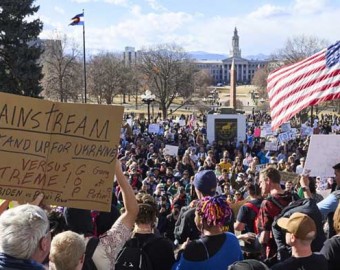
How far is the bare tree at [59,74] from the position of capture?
51.9 metres

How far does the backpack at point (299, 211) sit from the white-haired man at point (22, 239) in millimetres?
2377

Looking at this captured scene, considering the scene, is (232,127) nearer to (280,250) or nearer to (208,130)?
(208,130)

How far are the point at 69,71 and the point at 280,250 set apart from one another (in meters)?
54.9

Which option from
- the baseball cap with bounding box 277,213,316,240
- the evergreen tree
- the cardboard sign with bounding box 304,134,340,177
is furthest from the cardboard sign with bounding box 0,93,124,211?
the evergreen tree

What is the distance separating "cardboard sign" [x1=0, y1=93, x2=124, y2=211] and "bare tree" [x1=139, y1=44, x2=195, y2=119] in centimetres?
5419

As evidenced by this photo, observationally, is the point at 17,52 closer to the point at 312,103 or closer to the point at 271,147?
the point at 271,147

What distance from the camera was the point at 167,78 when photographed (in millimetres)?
61031

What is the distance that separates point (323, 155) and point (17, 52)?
89.0 feet

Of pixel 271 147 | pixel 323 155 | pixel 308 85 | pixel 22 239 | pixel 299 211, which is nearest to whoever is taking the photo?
pixel 22 239

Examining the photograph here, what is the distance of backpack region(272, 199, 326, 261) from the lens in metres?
4.64

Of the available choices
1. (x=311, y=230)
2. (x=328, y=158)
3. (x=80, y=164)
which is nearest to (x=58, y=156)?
(x=80, y=164)

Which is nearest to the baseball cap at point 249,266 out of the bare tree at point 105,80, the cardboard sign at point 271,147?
the cardboard sign at point 271,147

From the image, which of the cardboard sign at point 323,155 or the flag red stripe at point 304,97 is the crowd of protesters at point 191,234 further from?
the flag red stripe at point 304,97

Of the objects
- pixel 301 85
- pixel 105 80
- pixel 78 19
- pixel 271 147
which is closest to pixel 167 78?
pixel 105 80
